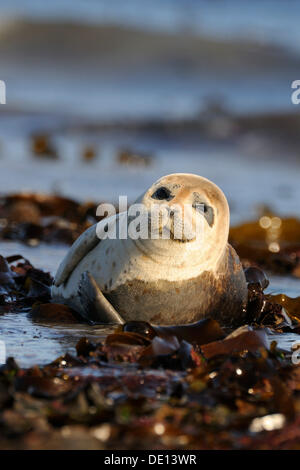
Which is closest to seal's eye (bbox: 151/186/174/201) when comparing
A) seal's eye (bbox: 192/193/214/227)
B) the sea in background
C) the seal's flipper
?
seal's eye (bbox: 192/193/214/227)

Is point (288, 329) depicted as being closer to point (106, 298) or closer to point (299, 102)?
point (106, 298)

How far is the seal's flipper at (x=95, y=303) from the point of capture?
369 cm

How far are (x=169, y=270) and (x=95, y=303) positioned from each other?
0.40 metres

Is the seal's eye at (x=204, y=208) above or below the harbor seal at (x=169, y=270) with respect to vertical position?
above

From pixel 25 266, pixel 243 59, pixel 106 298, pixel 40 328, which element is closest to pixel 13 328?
pixel 40 328

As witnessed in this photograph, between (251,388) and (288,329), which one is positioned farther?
(288,329)

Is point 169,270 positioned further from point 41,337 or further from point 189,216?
point 41,337

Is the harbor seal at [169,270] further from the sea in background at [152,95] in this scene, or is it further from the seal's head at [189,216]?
the sea in background at [152,95]

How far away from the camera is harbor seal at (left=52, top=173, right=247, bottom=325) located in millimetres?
3596

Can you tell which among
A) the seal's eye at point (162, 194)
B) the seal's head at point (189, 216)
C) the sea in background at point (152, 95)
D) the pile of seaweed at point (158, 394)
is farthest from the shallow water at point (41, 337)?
the sea in background at point (152, 95)

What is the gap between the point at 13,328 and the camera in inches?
146

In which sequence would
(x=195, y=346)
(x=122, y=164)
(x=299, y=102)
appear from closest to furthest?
1. (x=195, y=346)
2. (x=122, y=164)
3. (x=299, y=102)

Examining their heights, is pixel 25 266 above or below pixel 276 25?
below

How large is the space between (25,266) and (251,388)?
2.38m
